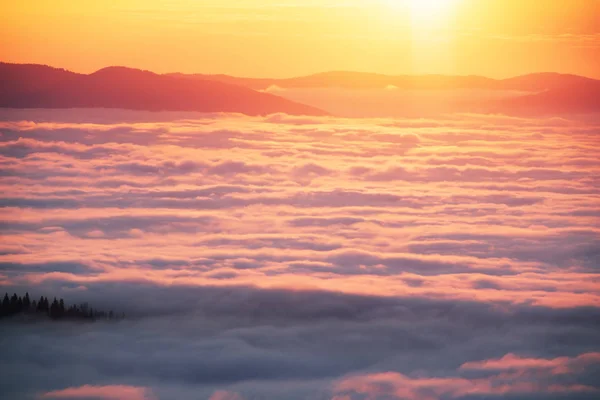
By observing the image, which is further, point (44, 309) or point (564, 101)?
point (564, 101)

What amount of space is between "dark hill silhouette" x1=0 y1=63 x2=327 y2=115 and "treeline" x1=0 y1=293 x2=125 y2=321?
51511 millimetres

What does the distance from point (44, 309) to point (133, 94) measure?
222ft

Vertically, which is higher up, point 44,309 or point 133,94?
point 133,94

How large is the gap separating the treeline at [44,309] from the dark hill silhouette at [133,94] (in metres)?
51.5

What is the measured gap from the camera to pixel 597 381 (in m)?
41.4

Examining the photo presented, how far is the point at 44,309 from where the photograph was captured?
49500mm

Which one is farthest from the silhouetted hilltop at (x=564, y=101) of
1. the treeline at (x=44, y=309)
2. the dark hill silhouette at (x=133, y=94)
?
the treeline at (x=44, y=309)

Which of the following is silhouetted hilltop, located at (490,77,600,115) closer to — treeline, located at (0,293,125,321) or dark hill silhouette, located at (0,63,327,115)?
dark hill silhouette, located at (0,63,327,115)

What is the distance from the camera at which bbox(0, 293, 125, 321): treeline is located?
49.6 meters

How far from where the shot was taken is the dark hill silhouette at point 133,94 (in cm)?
10581

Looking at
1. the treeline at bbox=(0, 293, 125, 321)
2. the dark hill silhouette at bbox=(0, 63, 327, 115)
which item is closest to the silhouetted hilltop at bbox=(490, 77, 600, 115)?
the dark hill silhouette at bbox=(0, 63, 327, 115)

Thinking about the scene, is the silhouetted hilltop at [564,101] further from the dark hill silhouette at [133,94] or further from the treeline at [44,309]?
the treeline at [44,309]

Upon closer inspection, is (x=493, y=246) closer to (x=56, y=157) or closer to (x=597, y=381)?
(x=597, y=381)

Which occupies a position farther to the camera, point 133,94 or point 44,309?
point 133,94
